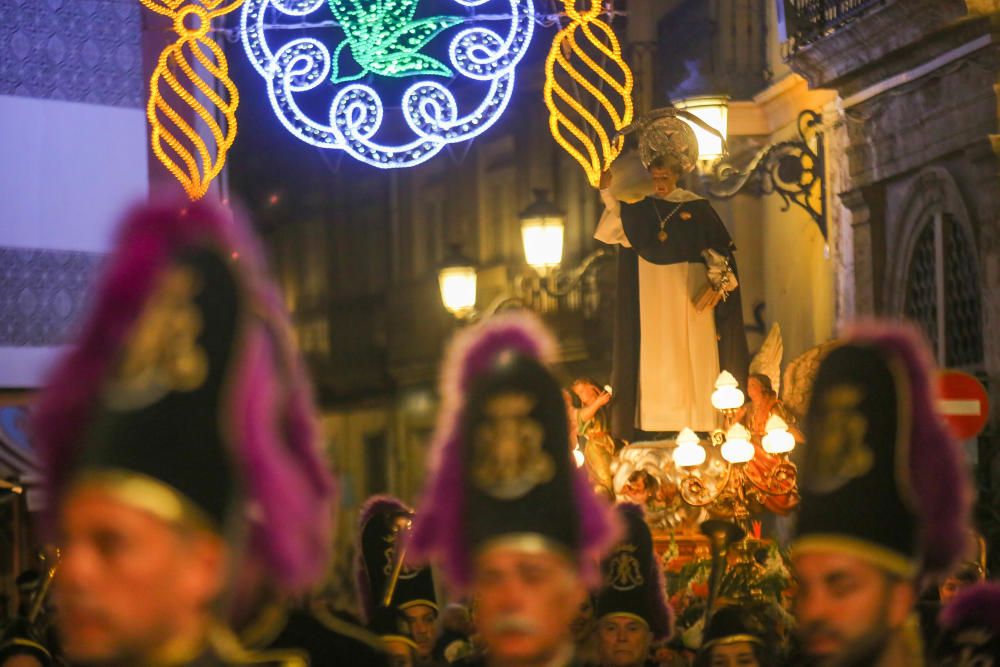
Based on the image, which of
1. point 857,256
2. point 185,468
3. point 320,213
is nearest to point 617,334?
point 857,256

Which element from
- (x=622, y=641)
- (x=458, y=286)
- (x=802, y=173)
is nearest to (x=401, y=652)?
(x=622, y=641)

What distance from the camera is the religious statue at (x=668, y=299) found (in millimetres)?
14227

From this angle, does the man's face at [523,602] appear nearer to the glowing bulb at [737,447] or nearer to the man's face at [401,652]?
the man's face at [401,652]

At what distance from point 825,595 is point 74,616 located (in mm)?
2300

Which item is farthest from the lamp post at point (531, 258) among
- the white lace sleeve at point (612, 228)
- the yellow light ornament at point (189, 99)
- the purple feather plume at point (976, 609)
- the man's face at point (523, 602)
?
the man's face at point (523, 602)

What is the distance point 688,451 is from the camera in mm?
13188

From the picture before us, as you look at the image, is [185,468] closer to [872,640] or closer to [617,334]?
[872,640]

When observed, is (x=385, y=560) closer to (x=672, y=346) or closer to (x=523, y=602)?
(x=672, y=346)

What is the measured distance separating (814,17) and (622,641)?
11.4 metres

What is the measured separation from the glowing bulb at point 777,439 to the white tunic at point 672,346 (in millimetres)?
1056

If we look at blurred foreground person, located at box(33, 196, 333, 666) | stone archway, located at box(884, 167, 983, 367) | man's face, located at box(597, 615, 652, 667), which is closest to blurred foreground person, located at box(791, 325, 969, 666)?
blurred foreground person, located at box(33, 196, 333, 666)

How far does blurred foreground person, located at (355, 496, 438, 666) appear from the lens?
11234 millimetres

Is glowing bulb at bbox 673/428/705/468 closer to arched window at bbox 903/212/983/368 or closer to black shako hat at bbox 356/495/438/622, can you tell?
black shako hat at bbox 356/495/438/622

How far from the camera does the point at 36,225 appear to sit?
19.3 metres
